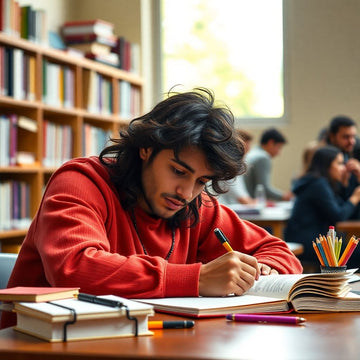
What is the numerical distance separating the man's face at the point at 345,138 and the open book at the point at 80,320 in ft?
15.6

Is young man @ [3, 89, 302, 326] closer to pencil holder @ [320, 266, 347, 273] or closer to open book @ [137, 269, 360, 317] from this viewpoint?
open book @ [137, 269, 360, 317]

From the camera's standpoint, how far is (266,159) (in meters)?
6.65

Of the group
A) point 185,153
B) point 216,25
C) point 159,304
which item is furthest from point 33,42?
point 159,304

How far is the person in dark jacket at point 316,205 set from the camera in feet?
15.3

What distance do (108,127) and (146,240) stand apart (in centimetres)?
409

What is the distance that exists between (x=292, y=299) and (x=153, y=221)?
0.47 meters

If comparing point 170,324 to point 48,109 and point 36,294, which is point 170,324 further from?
A: point 48,109

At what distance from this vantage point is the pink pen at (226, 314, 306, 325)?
1229 millimetres

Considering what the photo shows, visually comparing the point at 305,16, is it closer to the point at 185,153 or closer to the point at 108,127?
the point at 108,127

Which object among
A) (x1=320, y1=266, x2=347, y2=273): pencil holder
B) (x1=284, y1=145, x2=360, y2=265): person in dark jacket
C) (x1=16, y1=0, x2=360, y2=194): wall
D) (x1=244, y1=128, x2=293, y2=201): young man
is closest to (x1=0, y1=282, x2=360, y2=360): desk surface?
(x1=320, y1=266, x2=347, y2=273): pencil holder

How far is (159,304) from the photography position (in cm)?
133

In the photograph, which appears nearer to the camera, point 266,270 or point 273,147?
point 266,270

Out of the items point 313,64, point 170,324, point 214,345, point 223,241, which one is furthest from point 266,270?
point 313,64

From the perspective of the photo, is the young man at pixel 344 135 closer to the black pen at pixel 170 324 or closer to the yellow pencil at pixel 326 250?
the yellow pencil at pixel 326 250
